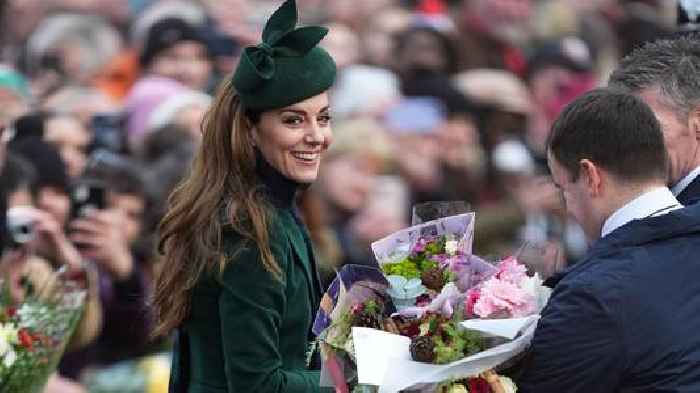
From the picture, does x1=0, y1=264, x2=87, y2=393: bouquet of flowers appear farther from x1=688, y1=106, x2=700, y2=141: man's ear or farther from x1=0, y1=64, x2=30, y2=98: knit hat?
x1=688, y1=106, x2=700, y2=141: man's ear

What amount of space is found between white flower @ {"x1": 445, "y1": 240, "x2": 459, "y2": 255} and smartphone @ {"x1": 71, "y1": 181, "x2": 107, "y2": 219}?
353cm

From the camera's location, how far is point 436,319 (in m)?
3.33

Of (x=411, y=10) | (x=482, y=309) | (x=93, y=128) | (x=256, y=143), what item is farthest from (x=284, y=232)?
(x=411, y=10)

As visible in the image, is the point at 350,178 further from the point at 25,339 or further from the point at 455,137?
the point at 25,339

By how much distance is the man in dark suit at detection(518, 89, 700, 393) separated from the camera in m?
→ 3.18

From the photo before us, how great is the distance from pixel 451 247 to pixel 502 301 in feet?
0.82

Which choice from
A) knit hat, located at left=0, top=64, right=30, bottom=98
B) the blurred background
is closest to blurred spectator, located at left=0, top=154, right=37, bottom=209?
the blurred background

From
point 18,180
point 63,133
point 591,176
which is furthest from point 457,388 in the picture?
point 63,133

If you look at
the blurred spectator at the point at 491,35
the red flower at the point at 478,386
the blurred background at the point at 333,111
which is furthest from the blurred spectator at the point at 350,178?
the red flower at the point at 478,386

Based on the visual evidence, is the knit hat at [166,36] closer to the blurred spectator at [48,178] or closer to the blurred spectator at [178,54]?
the blurred spectator at [178,54]

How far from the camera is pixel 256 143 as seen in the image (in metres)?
3.93

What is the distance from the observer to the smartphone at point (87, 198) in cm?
675

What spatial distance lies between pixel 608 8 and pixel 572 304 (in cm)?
708

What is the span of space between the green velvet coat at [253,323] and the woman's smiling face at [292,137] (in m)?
0.11
